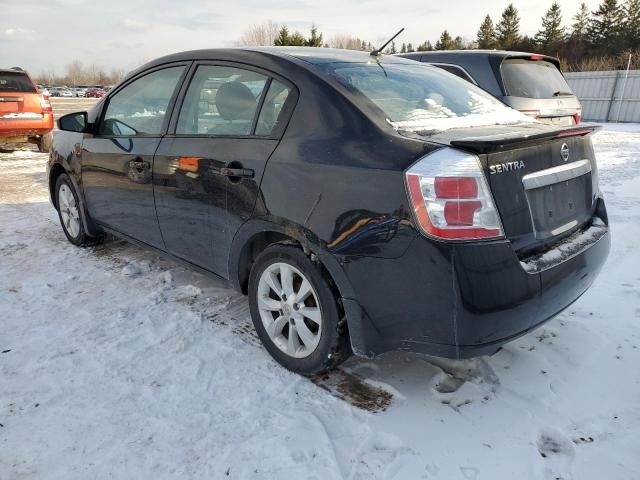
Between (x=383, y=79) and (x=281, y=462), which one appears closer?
(x=281, y=462)

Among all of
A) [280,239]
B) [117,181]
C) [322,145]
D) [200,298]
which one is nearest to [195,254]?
[200,298]

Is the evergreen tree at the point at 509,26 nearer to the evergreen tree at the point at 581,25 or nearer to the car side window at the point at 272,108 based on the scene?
the evergreen tree at the point at 581,25

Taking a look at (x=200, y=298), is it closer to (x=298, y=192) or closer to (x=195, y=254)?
(x=195, y=254)

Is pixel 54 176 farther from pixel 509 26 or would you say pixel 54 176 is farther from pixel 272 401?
pixel 509 26

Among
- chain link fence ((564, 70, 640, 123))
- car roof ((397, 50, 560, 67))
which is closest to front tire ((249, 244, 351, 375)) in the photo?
car roof ((397, 50, 560, 67))

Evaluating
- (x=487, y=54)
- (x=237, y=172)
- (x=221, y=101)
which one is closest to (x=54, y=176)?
(x=221, y=101)

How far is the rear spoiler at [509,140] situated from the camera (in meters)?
2.05

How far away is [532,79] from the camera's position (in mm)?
5918

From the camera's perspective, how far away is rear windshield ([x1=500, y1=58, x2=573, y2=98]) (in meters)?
5.68

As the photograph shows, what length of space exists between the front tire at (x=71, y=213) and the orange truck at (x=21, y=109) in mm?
6034

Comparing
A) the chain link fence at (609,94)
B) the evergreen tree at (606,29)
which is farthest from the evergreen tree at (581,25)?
the chain link fence at (609,94)

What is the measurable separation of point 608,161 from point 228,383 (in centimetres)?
876

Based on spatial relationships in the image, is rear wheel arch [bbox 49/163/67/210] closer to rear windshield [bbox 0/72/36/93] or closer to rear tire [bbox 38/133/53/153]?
rear windshield [bbox 0/72/36/93]

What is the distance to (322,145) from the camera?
236 cm
